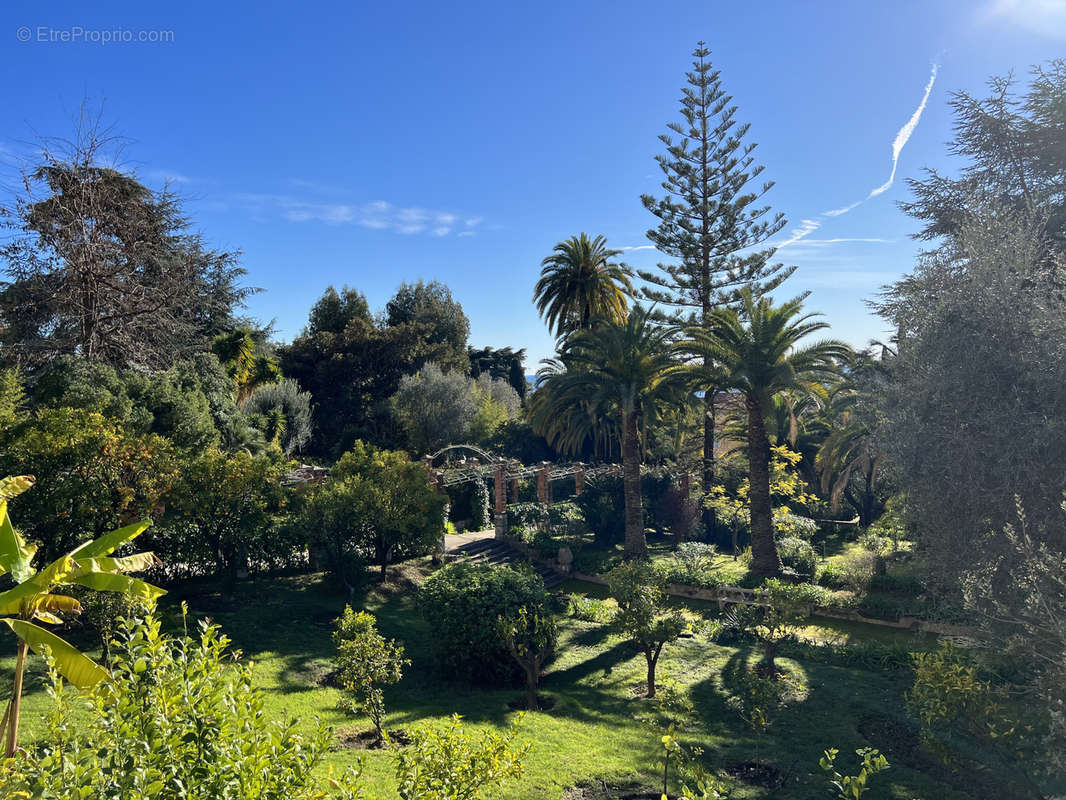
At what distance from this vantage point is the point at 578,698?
442 inches

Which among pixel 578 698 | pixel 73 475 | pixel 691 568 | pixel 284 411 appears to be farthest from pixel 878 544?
pixel 284 411

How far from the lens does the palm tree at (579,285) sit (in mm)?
27031

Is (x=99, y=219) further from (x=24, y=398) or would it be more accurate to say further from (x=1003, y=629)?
(x=1003, y=629)

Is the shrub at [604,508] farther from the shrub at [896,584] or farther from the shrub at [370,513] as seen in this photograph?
the shrub at [896,584]

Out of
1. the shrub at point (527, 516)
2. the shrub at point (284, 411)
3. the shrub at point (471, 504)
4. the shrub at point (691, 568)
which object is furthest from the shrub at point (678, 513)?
the shrub at point (284, 411)

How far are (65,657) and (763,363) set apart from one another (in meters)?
16.9

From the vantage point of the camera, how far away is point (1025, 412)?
26.7 feet

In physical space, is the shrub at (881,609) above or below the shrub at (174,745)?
below

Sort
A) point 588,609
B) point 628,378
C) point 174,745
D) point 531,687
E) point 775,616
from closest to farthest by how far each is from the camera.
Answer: point 174,745
point 531,687
point 775,616
point 588,609
point 628,378

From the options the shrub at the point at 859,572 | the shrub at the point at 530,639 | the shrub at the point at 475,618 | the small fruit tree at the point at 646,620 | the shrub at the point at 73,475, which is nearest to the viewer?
the shrub at the point at 73,475

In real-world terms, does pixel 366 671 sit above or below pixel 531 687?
above

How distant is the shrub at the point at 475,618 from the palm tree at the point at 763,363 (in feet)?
27.9

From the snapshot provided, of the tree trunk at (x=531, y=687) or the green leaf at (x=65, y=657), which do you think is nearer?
the green leaf at (x=65, y=657)

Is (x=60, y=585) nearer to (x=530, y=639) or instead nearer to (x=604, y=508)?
(x=530, y=639)
